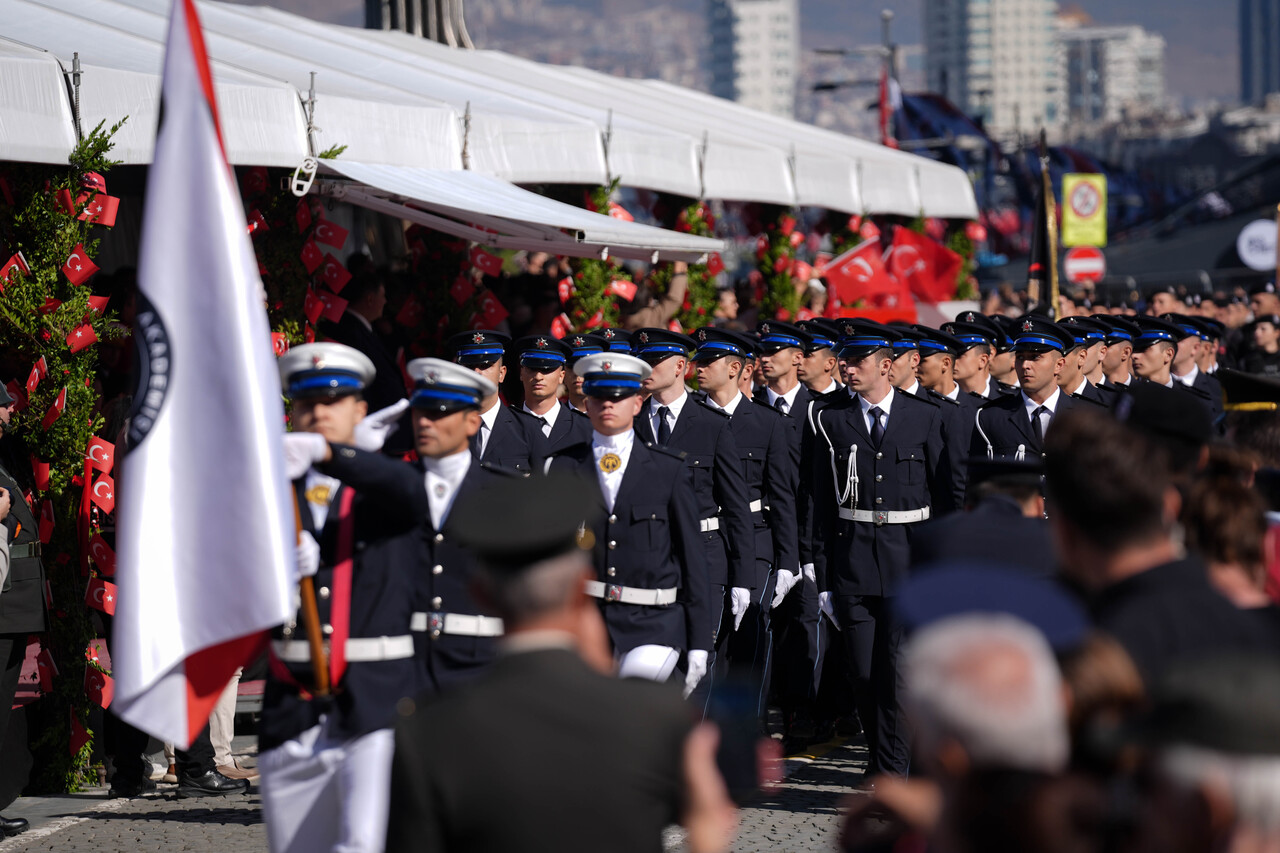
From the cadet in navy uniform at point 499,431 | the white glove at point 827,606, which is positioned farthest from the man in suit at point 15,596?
the white glove at point 827,606

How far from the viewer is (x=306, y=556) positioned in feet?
15.8

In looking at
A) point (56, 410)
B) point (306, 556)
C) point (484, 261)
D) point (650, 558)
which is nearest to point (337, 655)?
point (306, 556)

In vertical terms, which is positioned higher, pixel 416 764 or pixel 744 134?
pixel 744 134

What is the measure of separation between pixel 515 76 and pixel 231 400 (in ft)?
42.7

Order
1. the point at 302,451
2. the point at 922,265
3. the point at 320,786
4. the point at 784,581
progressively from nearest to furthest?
the point at 302,451 < the point at 320,786 < the point at 784,581 < the point at 922,265

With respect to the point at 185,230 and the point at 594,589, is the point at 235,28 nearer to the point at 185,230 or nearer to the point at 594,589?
the point at 594,589

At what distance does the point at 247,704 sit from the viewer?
31.0ft

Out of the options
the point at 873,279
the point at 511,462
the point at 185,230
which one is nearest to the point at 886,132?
the point at 873,279

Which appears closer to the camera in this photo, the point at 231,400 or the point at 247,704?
the point at 231,400

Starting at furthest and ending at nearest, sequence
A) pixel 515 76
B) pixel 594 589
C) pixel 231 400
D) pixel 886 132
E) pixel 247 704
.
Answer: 1. pixel 886 132
2. pixel 515 76
3. pixel 247 704
4. pixel 594 589
5. pixel 231 400

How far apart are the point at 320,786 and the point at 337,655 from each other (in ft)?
1.31

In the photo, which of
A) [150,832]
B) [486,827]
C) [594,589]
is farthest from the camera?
[150,832]

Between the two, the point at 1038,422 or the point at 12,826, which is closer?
the point at 12,826

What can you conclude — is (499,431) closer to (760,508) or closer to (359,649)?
(760,508)
